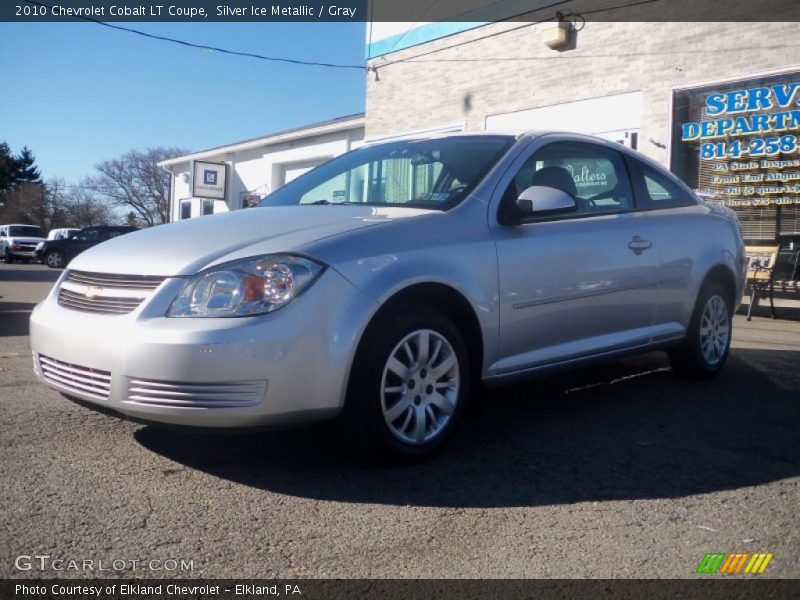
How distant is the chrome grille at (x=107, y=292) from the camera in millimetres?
3258

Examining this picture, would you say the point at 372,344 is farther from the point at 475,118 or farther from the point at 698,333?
the point at 475,118

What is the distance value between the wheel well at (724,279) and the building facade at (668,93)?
20.4 feet

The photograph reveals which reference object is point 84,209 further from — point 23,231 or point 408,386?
point 408,386

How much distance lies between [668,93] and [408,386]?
33.9 ft

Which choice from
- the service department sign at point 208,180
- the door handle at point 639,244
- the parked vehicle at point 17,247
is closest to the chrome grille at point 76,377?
the door handle at point 639,244

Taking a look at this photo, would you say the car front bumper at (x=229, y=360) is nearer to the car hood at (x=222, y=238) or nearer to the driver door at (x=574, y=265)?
the car hood at (x=222, y=238)

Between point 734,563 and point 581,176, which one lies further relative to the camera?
point 581,176

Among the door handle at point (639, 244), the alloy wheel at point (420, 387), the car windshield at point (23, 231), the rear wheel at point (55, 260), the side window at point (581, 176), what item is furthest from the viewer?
the car windshield at point (23, 231)

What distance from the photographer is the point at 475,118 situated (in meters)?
15.5

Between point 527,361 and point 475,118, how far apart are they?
12.1 metres

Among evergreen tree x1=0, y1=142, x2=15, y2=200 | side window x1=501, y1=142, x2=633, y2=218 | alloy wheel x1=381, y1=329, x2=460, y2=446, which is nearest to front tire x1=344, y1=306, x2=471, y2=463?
alloy wheel x1=381, y1=329, x2=460, y2=446

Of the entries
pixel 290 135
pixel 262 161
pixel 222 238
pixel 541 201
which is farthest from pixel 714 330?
pixel 262 161

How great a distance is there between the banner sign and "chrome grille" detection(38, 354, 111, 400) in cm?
2138

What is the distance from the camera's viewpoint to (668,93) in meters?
12.2
